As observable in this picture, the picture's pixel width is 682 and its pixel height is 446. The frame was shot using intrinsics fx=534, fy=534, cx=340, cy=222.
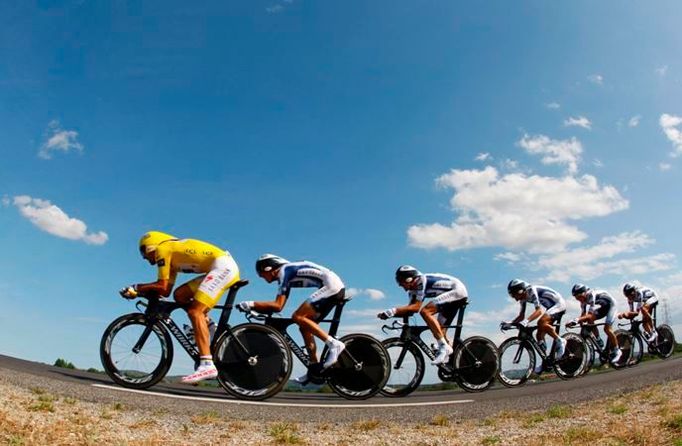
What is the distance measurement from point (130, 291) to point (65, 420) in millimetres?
2724

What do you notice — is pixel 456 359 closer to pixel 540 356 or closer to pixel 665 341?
pixel 540 356

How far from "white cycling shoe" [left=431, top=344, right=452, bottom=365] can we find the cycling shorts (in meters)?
4.57

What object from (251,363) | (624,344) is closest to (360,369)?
(251,363)

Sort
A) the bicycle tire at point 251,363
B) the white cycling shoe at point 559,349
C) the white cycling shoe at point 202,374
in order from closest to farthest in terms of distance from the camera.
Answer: the white cycling shoe at point 202,374 < the bicycle tire at point 251,363 < the white cycling shoe at point 559,349

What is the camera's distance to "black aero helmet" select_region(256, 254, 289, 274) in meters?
8.61

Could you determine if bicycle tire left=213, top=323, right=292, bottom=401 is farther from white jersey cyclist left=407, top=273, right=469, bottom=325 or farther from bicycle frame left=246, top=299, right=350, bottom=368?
white jersey cyclist left=407, top=273, right=469, bottom=325

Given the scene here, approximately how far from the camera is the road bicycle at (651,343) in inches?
758

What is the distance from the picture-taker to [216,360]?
26.8 ft

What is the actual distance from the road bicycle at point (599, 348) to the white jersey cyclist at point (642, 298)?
2132mm

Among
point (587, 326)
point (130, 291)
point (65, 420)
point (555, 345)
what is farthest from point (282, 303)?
point (587, 326)

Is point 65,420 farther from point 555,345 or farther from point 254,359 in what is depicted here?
point 555,345

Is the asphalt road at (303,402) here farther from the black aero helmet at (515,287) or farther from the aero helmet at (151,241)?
the black aero helmet at (515,287)

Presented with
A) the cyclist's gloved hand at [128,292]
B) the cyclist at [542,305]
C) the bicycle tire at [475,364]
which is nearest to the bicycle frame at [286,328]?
the cyclist's gloved hand at [128,292]

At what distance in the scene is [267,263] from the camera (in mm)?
8617
